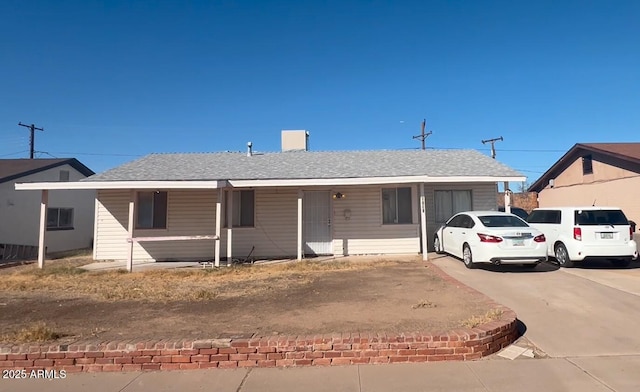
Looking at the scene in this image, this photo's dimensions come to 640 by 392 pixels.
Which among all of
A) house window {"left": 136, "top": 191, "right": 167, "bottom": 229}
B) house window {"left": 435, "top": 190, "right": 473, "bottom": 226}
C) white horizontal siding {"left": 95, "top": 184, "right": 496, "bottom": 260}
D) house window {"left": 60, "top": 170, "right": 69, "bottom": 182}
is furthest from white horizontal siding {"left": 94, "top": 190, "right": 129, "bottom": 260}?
house window {"left": 435, "top": 190, "right": 473, "bottom": 226}

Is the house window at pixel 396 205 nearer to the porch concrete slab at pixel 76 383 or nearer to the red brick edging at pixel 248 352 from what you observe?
the red brick edging at pixel 248 352

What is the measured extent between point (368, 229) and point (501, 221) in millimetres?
4617

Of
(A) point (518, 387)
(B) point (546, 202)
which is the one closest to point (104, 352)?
(A) point (518, 387)

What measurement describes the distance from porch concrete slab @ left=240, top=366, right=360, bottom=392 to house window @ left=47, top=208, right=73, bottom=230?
55.2ft

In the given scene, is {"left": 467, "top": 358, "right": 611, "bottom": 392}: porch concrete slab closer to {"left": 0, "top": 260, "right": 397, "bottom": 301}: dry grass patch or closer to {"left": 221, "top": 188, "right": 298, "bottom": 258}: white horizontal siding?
{"left": 0, "top": 260, "right": 397, "bottom": 301}: dry grass patch

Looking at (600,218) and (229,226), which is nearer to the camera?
(600,218)

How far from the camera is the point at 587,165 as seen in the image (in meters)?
19.3

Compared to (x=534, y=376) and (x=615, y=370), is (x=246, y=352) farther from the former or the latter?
(x=615, y=370)

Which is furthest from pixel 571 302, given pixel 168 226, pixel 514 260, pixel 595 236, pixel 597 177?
pixel 597 177

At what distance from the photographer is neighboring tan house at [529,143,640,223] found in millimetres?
16031

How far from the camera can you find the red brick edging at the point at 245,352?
14.1 ft

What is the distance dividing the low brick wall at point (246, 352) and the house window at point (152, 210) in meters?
9.42

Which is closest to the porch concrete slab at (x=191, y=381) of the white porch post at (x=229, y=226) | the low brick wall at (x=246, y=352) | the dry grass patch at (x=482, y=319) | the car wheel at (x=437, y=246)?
the low brick wall at (x=246, y=352)

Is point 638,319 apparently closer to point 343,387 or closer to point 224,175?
point 343,387
